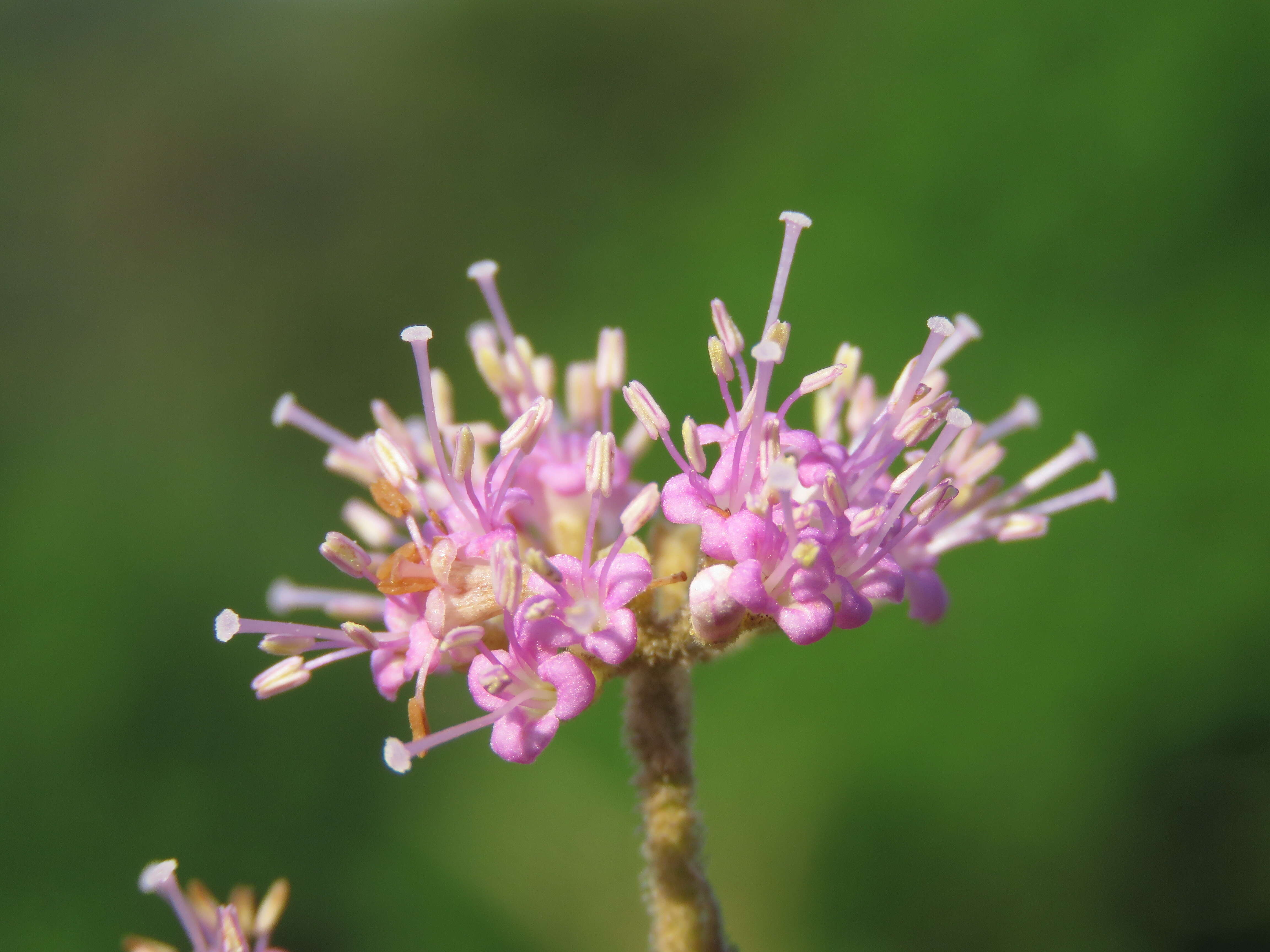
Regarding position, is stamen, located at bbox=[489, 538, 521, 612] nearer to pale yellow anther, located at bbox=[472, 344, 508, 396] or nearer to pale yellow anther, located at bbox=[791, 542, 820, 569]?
pale yellow anther, located at bbox=[791, 542, 820, 569]

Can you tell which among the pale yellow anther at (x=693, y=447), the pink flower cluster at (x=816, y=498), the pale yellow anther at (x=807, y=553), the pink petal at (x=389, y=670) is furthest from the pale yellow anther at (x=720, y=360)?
the pink petal at (x=389, y=670)

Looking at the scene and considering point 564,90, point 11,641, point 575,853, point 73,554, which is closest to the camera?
point 575,853

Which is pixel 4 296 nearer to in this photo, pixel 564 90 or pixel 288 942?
pixel 564 90

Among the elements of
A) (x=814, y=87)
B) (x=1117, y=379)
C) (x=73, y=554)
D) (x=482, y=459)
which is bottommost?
(x=482, y=459)

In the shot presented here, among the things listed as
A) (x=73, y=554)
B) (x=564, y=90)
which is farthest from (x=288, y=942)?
(x=564, y=90)

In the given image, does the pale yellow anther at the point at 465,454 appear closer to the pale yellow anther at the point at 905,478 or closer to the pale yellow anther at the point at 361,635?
the pale yellow anther at the point at 361,635
